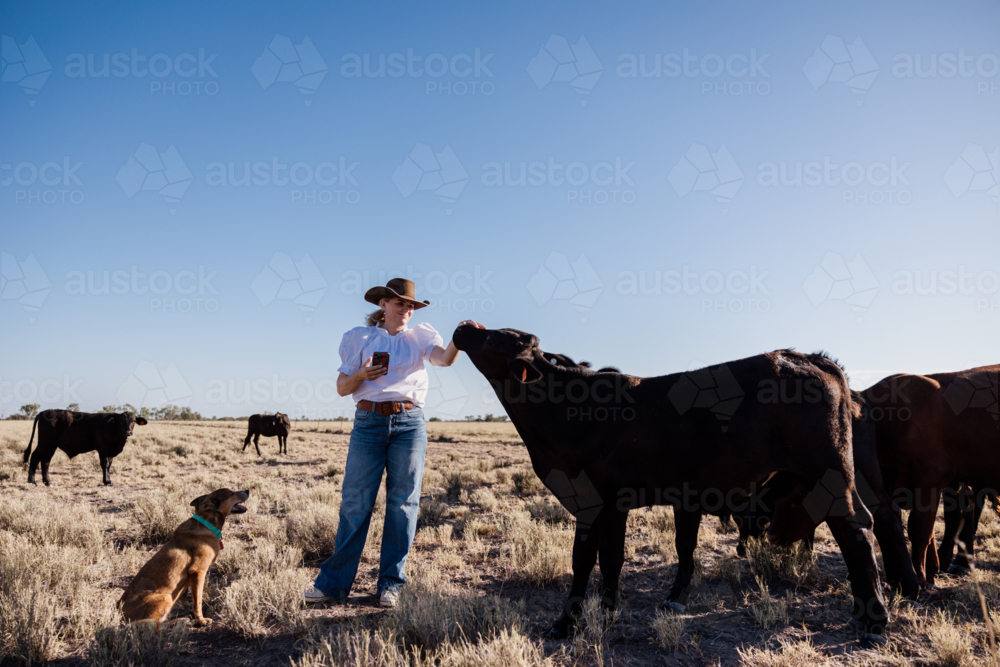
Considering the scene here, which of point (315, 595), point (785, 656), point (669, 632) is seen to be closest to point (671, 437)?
point (669, 632)

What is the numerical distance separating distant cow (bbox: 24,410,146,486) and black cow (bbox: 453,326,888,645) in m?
13.6

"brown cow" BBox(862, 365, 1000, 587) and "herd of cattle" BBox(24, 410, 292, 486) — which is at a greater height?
"brown cow" BBox(862, 365, 1000, 587)

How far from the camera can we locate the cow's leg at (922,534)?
16.9ft

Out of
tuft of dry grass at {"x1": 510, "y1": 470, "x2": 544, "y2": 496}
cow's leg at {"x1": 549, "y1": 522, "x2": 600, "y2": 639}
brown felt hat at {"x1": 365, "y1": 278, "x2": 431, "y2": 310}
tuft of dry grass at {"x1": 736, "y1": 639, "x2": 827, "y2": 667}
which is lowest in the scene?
tuft of dry grass at {"x1": 510, "y1": 470, "x2": 544, "y2": 496}

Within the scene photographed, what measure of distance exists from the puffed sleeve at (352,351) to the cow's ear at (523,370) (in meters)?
1.64

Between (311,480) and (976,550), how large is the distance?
41.8 ft

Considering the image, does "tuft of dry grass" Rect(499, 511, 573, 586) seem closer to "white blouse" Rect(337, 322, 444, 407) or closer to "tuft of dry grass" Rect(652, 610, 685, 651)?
"tuft of dry grass" Rect(652, 610, 685, 651)

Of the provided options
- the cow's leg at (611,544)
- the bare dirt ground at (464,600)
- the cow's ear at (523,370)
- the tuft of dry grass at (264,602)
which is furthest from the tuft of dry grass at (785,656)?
the tuft of dry grass at (264,602)

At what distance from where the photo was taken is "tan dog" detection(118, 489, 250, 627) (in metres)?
4.17

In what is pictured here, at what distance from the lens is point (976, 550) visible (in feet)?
22.6

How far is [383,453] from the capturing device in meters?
5.06

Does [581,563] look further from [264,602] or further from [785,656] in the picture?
[264,602]

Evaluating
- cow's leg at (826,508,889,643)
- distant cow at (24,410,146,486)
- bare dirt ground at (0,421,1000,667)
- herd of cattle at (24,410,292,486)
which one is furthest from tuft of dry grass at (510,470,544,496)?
distant cow at (24,410,146,486)

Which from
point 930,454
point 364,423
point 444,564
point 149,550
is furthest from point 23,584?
point 930,454
